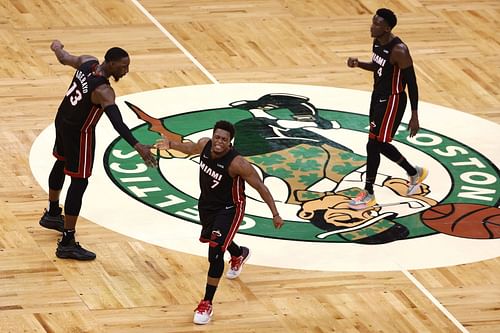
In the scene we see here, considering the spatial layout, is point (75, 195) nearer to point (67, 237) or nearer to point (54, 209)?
point (67, 237)

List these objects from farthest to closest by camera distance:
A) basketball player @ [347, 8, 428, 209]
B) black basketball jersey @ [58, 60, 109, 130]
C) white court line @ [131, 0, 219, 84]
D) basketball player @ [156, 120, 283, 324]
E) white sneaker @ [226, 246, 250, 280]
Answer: white court line @ [131, 0, 219, 84], basketball player @ [347, 8, 428, 209], white sneaker @ [226, 246, 250, 280], black basketball jersey @ [58, 60, 109, 130], basketball player @ [156, 120, 283, 324]

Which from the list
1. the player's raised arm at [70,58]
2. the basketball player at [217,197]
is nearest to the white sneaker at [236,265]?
the basketball player at [217,197]

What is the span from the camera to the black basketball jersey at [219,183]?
10234 mm

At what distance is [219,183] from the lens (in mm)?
10289

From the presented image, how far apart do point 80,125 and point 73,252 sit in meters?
1.06

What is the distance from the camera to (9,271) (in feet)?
36.2

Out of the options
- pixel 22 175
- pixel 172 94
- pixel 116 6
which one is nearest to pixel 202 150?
pixel 22 175

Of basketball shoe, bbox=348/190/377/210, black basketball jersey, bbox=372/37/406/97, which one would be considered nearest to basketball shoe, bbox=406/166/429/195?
basketball shoe, bbox=348/190/377/210

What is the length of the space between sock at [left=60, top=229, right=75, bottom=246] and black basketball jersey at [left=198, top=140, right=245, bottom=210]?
1.39 meters

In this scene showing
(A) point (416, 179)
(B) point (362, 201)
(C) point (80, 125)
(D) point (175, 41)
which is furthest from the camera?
Answer: (D) point (175, 41)

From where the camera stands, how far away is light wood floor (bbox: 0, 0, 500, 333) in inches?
414

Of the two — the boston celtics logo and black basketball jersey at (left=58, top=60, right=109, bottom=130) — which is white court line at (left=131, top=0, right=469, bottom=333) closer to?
the boston celtics logo

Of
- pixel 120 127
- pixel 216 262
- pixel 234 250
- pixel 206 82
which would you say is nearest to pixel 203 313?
pixel 216 262

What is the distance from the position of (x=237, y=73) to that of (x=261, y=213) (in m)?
3.77
